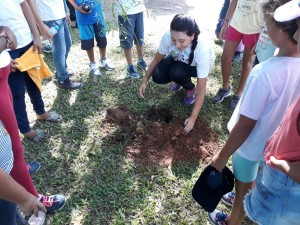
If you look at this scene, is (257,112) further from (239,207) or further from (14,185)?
(14,185)

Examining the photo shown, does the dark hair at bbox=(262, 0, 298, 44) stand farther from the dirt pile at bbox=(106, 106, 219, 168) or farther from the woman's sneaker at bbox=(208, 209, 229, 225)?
the dirt pile at bbox=(106, 106, 219, 168)

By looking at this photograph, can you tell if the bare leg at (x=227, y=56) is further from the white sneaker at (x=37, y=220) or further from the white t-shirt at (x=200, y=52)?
the white sneaker at (x=37, y=220)

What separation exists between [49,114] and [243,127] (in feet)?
7.05

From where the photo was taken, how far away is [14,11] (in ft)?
7.47

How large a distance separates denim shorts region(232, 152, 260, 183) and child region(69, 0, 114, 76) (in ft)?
7.22

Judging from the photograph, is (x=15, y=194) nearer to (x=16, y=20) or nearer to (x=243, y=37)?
(x=16, y=20)

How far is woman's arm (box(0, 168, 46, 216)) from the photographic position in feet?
3.82

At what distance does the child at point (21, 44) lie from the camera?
2256 millimetres

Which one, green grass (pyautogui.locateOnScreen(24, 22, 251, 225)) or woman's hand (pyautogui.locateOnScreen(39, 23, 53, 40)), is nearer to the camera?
green grass (pyautogui.locateOnScreen(24, 22, 251, 225))

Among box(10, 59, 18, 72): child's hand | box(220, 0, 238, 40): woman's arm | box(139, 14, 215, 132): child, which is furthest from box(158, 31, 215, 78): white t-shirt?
box(10, 59, 18, 72): child's hand

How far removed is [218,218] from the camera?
2131 mm

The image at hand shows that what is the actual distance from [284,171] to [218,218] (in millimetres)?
1052

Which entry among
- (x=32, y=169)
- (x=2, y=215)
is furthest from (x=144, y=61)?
(x=2, y=215)

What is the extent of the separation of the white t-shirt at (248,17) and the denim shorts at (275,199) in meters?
1.86
